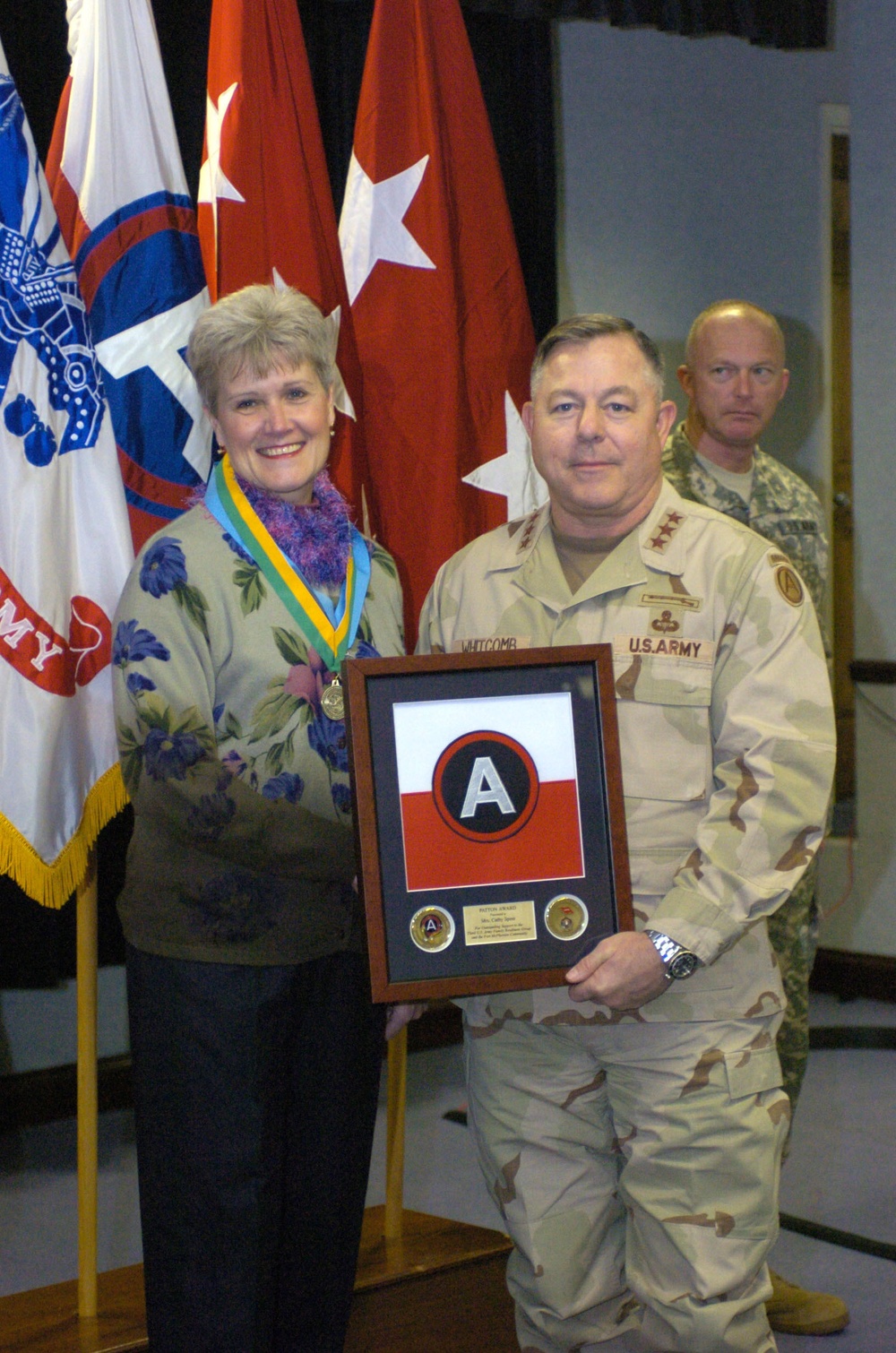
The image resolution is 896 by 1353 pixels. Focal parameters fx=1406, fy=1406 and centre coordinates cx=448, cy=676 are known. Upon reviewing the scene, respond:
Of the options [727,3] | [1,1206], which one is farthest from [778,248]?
[1,1206]

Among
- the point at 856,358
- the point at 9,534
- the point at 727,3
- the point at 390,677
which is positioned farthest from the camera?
the point at 856,358

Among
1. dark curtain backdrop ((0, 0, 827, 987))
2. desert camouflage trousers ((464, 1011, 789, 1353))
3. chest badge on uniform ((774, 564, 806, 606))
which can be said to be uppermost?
dark curtain backdrop ((0, 0, 827, 987))

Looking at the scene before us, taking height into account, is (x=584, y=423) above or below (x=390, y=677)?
above

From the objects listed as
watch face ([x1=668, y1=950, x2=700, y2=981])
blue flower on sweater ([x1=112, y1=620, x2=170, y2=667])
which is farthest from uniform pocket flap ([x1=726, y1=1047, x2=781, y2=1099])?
blue flower on sweater ([x1=112, y1=620, x2=170, y2=667])

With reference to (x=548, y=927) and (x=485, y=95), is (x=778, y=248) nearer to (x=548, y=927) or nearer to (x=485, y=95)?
(x=485, y=95)

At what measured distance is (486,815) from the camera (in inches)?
62.9

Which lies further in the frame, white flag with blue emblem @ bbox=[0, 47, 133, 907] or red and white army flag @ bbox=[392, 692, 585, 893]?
white flag with blue emblem @ bbox=[0, 47, 133, 907]

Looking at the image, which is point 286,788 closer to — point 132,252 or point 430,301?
point 132,252

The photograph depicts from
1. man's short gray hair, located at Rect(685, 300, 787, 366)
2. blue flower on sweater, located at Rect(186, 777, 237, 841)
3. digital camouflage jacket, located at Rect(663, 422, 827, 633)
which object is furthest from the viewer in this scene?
man's short gray hair, located at Rect(685, 300, 787, 366)

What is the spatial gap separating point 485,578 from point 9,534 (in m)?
0.77

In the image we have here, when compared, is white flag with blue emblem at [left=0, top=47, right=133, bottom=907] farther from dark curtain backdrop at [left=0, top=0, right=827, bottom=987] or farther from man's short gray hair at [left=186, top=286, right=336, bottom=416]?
dark curtain backdrop at [left=0, top=0, right=827, bottom=987]

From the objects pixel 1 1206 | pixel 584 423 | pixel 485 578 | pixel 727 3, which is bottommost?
pixel 1 1206

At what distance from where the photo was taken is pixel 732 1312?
5.23 ft

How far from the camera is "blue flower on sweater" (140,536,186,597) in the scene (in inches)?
67.8
